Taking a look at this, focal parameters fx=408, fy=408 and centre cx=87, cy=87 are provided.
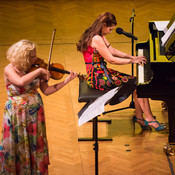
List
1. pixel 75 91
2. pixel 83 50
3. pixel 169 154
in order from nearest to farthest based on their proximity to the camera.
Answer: pixel 169 154 < pixel 83 50 < pixel 75 91

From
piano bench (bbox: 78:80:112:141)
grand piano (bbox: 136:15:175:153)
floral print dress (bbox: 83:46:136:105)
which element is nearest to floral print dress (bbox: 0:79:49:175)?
piano bench (bbox: 78:80:112:141)

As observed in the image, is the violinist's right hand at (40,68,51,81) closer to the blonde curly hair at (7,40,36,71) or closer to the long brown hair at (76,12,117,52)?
the blonde curly hair at (7,40,36,71)

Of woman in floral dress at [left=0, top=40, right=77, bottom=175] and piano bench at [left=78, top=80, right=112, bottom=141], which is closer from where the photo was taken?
woman in floral dress at [left=0, top=40, right=77, bottom=175]

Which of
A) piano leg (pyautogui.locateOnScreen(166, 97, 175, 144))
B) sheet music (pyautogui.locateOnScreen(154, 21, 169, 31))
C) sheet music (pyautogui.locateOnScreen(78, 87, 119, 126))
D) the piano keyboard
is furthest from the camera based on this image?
sheet music (pyautogui.locateOnScreen(154, 21, 169, 31))

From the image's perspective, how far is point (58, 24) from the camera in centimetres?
826

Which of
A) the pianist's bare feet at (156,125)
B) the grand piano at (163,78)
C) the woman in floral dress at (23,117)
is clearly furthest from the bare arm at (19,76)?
the pianist's bare feet at (156,125)

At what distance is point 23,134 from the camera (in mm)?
3465

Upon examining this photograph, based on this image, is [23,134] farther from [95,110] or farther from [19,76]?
[95,110]

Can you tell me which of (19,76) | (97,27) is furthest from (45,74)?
(97,27)

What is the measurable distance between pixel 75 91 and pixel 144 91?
6.73 feet

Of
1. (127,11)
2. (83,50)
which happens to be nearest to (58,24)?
(127,11)

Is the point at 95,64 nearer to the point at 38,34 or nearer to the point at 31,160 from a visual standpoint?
the point at 31,160

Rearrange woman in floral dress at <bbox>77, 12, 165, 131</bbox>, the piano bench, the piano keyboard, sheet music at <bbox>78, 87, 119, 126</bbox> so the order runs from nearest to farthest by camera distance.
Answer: sheet music at <bbox>78, 87, 119, 126</bbox>
the piano keyboard
the piano bench
woman in floral dress at <bbox>77, 12, 165, 131</bbox>

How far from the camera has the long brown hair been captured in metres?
4.55
